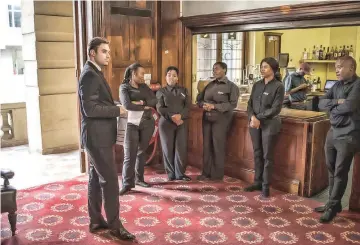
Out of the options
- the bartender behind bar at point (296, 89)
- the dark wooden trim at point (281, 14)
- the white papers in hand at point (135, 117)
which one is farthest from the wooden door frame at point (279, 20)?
the bartender behind bar at point (296, 89)

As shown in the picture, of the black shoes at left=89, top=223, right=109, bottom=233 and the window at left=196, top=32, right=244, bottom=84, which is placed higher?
the window at left=196, top=32, right=244, bottom=84

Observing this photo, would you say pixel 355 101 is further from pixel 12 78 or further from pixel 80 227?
pixel 12 78

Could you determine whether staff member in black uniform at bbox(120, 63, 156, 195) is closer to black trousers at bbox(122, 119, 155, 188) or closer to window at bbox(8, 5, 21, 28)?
black trousers at bbox(122, 119, 155, 188)

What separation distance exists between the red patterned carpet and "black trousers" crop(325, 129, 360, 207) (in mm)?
304

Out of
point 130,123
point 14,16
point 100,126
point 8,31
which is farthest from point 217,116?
point 14,16

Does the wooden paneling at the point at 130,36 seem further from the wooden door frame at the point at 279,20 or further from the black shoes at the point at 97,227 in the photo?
the black shoes at the point at 97,227

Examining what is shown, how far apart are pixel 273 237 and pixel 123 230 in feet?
4.32

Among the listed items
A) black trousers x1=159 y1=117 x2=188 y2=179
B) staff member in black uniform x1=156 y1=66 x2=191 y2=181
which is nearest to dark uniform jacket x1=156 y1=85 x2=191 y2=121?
staff member in black uniform x1=156 y1=66 x2=191 y2=181

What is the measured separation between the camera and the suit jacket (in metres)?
3.12

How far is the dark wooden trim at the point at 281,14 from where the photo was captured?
3.86 m

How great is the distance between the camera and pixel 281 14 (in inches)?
173

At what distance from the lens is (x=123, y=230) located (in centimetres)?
336

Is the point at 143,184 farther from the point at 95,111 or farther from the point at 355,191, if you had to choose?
the point at 355,191

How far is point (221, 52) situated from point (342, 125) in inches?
157
